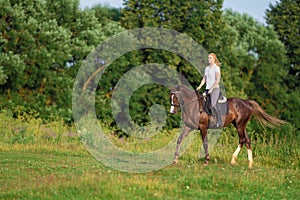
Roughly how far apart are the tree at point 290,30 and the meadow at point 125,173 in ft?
102

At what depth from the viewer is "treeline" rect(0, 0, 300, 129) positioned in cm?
3447

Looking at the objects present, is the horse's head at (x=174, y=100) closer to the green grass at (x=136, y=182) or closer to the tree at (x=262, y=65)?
the green grass at (x=136, y=182)

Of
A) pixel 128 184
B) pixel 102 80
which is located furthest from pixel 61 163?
pixel 102 80

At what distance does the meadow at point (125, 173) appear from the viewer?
11.6m

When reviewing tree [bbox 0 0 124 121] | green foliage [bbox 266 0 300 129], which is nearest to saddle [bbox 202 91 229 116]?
tree [bbox 0 0 124 121]

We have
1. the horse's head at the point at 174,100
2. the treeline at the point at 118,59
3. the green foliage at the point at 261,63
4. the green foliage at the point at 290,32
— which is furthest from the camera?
the green foliage at the point at 290,32

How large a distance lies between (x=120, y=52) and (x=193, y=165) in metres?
21.7

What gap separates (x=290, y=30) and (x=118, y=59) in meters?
20.5

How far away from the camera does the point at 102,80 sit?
38.9 meters

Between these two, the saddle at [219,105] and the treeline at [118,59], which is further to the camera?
the treeline at [118,59]

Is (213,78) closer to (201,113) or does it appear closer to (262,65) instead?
(201,113)

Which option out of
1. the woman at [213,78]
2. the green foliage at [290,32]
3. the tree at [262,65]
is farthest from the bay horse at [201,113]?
the green foliage at [290,32]

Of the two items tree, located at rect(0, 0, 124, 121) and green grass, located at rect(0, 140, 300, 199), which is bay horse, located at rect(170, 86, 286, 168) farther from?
tree, located at rect(0, 0, 124, 121)

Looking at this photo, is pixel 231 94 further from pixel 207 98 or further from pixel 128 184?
pixel 128 184
